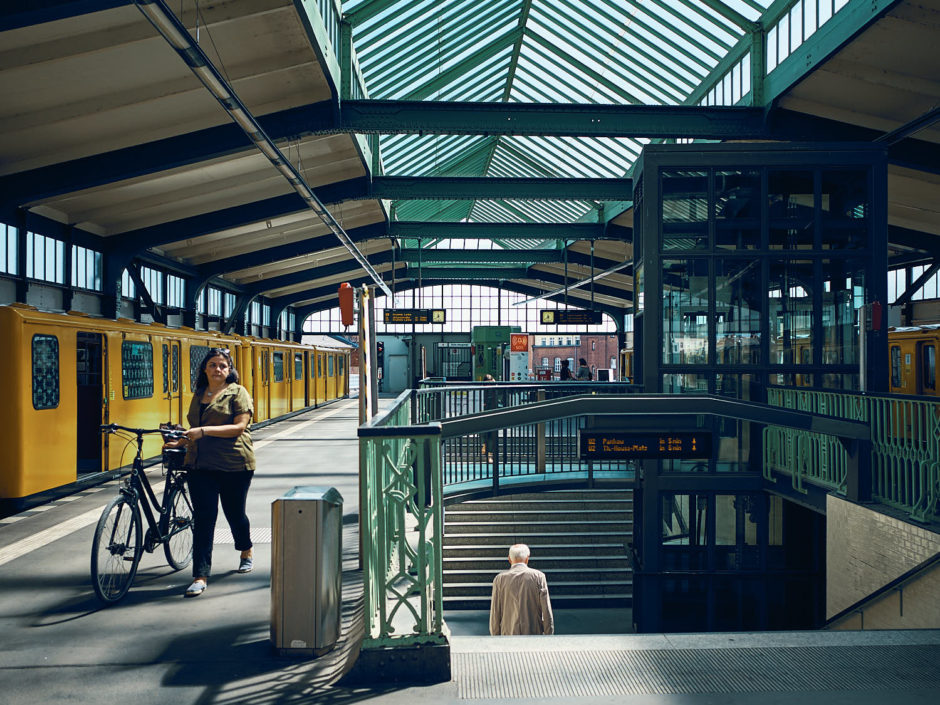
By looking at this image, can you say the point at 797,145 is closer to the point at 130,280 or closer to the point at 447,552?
the point at 447,552

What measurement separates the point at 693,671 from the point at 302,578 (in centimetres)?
194

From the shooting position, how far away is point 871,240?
9.01 metres

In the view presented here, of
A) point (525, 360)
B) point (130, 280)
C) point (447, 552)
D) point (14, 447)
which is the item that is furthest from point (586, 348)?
point (14, 447)

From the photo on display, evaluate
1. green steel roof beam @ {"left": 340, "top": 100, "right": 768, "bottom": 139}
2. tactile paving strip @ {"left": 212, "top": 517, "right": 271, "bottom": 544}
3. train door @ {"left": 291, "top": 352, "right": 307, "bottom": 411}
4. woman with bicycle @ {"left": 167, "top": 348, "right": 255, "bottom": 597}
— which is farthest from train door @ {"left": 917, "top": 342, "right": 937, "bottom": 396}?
train door @ {"left": 291, "top": 352, "right": 307, "bottom": 411}

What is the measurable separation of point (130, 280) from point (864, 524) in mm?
19190

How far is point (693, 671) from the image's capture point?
3.43 m

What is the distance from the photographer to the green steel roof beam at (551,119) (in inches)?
459

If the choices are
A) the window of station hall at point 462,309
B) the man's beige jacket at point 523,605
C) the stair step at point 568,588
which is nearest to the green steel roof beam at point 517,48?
the stair step at point 568,588

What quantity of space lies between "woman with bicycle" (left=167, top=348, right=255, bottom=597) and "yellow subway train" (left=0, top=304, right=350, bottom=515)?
417 centimetres

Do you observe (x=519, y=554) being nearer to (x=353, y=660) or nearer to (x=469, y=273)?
(x=353, y=660)

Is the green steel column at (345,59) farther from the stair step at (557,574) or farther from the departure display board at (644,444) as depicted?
the stair step at (557,574)

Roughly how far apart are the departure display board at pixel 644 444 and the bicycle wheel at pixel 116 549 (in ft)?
12.9

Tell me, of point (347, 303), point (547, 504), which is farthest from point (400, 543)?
point (547, 504)

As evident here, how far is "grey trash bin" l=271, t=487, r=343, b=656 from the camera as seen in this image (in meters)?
3.74
